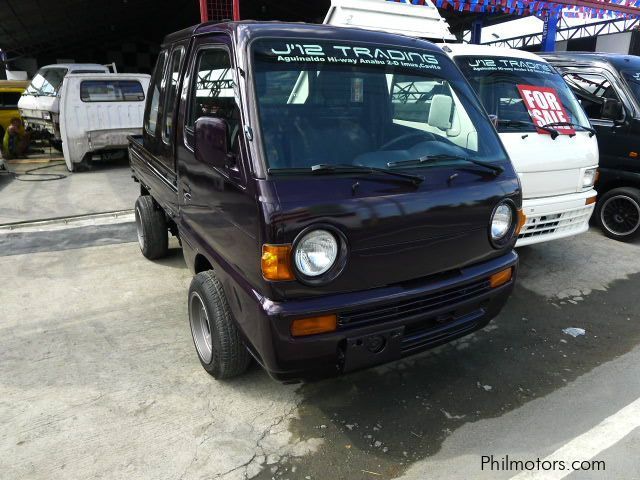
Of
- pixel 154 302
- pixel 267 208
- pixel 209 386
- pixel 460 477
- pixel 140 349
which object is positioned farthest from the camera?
pixel 154 302

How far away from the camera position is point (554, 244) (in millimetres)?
5570

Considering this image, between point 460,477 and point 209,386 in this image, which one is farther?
point 209,386

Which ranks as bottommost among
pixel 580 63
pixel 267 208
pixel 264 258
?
pixel 264 258

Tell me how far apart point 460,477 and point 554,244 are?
4.03 meters

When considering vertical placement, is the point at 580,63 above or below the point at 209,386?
above

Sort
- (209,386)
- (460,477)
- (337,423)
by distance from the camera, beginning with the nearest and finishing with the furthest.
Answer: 1. (460,477)
2. (337,423)
3. (209,386)

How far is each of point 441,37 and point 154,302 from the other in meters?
3.65

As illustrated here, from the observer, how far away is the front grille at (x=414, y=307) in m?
2.25

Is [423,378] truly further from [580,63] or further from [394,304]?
[580,63]

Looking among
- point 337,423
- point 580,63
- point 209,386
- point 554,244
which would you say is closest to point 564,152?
point 554,244

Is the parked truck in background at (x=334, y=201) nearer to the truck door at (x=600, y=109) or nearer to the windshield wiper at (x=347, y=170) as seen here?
the windshield wiper at (x=347, y=170)

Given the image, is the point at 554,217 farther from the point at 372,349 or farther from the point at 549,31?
the point at 549,31

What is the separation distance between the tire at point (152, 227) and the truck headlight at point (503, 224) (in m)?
3.19

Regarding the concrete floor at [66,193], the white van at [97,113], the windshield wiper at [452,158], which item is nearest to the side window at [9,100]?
the concrete floor at [66,193]
